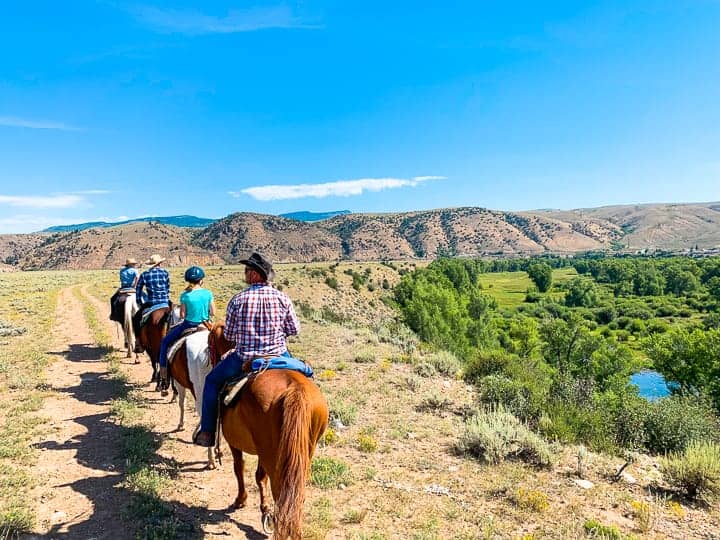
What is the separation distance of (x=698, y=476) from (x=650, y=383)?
5264cm

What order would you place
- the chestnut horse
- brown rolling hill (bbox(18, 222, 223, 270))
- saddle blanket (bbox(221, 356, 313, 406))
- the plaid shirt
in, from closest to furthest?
saddle blanket (bbox(221, 356, 313, 406)) → the plaid shirt → the chestnut horse → brown rolling hill (bbox(18, 222, 223, 270))

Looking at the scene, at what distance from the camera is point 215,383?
504 centimetres

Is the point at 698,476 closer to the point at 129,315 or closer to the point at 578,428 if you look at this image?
the point at 578,428

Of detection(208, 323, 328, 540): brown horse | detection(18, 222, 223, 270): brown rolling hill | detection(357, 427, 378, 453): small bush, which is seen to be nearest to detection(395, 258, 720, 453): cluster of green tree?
detection(357, 427, 378, 453): small bush

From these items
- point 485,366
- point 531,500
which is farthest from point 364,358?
point 531,500

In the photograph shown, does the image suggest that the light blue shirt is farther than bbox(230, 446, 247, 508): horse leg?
Yes

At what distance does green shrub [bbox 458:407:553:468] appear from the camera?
6852mm

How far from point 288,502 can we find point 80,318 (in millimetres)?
20263

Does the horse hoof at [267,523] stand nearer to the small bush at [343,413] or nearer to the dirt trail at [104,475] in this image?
the dirt trail at [104,475]

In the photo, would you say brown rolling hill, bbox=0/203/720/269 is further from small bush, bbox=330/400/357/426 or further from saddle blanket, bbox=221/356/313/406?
saddle blanket, bbox=221/356/313/406

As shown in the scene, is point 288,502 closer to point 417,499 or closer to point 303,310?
point 417,499

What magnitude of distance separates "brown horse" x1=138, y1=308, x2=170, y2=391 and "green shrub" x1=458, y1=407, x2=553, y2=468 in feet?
21.7

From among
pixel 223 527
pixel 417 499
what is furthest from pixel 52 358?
pixel 417 499

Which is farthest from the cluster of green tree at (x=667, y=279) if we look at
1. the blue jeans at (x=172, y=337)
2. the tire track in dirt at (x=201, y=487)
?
the blue jeans at (x=172, y=337)
